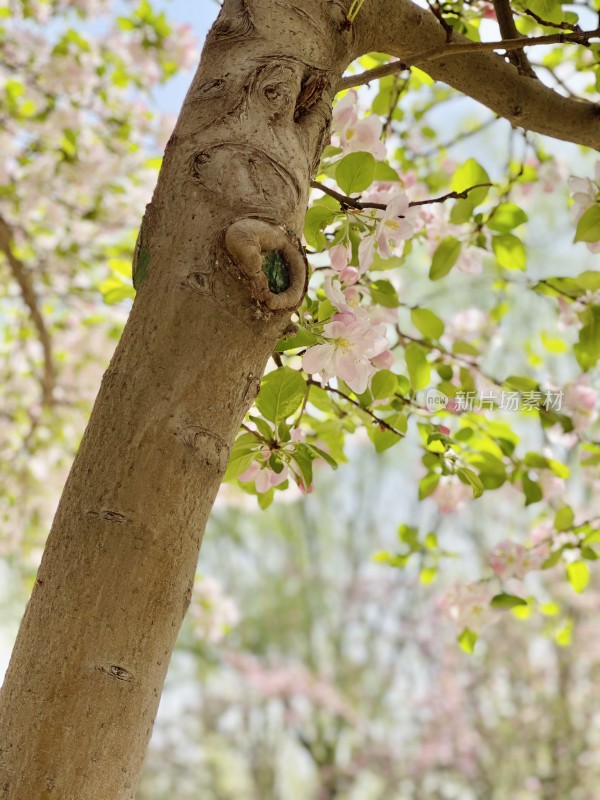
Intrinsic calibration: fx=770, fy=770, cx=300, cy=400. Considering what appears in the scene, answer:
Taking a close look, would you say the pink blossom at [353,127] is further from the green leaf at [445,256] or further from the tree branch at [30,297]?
the tree branch at [30,297]

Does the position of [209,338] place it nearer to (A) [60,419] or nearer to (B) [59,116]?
(B) [59,116]

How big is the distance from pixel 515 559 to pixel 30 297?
4.99 feet

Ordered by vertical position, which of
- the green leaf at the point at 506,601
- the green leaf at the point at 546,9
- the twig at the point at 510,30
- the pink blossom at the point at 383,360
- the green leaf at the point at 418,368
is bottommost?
the green leaf at the point at 506,601

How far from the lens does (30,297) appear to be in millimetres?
2197

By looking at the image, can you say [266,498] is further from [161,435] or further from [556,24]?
[556,24]

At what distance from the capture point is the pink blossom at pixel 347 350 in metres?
0.72

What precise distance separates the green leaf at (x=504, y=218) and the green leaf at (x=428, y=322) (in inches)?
6.2

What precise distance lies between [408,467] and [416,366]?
7214mm

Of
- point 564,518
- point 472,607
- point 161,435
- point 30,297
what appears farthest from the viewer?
point 30,297

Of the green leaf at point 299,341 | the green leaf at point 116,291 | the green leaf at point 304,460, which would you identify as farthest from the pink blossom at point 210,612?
the green leaf at point 299,341

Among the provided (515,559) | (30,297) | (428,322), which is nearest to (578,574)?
(515,559)

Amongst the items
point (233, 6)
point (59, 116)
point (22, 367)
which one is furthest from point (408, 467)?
point (233, 6)

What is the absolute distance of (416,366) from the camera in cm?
99

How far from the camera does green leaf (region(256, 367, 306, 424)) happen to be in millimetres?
724
